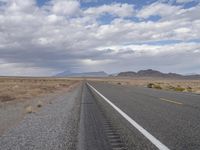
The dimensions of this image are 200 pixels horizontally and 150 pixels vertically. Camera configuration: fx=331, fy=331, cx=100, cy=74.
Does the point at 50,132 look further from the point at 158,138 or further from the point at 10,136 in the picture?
the point at 158,138

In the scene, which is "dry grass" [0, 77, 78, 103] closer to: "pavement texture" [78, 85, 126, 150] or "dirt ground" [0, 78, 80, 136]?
"dirt ground" [0, 78, 80, 136]

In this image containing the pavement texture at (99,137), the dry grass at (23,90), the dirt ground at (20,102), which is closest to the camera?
the pavement texture at (99,137)

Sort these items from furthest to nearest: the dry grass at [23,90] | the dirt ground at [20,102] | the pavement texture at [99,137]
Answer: the dry grass at [23,90]
the dirt ground at [20,102]
the pavement texture at [99,137]

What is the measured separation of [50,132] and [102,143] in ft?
8.15

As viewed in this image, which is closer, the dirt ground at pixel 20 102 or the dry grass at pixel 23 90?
the dirt ground at pixel 20 102

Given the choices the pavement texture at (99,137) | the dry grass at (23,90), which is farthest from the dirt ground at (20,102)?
the pavement texture at (99,137)

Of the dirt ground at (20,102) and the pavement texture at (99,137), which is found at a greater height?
the pavement texture at (99,137)

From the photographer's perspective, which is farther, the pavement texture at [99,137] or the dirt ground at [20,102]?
the dirt ground at [20,102]

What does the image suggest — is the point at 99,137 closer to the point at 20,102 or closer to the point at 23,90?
the point at 20,102

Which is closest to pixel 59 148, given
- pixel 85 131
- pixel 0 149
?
pixel 0 149

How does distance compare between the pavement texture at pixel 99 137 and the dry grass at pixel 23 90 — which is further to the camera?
the dry grass at pixel 23 90

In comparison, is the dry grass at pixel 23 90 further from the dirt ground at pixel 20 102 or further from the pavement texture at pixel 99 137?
the pavement texture at pixel 99 137

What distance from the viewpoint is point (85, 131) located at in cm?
891

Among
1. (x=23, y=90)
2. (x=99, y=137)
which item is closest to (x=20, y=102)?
(x=99, y=137)
